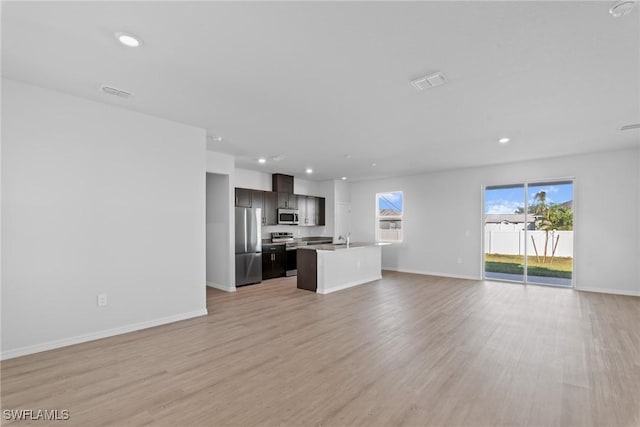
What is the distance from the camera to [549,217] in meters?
6.26

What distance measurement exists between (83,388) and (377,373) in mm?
2447

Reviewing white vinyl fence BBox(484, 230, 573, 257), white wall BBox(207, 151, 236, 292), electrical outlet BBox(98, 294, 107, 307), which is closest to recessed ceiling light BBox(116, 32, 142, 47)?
electrical outlet BBox(98, 294, 107, 307)

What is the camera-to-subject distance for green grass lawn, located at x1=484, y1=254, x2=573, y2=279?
20.8ft

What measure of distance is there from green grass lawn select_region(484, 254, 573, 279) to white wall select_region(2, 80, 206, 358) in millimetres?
6481

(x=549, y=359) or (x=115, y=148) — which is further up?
(x=115, y=148)

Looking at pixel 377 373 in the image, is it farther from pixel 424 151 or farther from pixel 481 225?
pixel 481 225

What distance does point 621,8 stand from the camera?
5.93 ft

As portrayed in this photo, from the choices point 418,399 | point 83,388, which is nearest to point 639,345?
point 418,399

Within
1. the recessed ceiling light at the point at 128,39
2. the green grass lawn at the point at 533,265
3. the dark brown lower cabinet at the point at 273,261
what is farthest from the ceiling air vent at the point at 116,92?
the green grass lawn at the point at 533,265

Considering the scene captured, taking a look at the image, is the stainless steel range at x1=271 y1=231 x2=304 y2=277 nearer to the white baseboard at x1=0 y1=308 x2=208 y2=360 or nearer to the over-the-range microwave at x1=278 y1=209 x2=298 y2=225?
the over-the-range microwave at x1=278 y1=209 x2=298 y2=225

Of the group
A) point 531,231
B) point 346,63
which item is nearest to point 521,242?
point 531,231

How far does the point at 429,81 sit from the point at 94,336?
4.49m

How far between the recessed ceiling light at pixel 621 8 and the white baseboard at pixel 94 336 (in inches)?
199

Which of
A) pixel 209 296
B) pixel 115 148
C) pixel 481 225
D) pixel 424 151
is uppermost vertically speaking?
pixel 424 151
